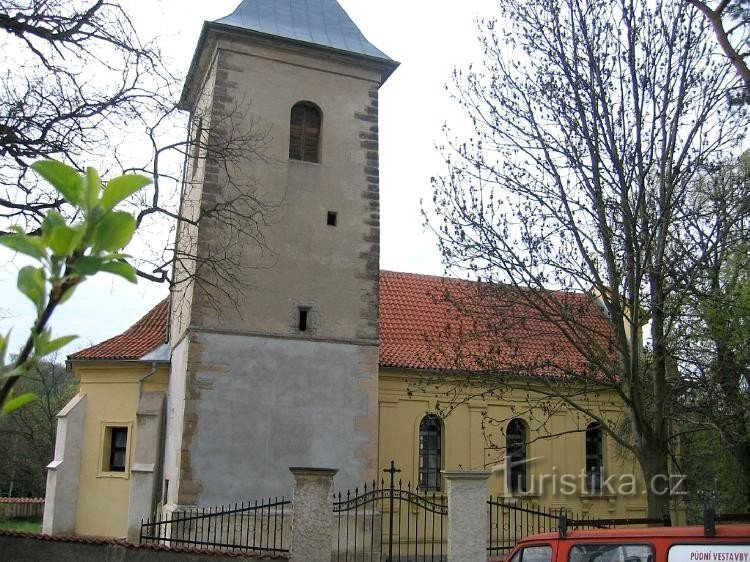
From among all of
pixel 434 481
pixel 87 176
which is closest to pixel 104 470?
pixel 434 481

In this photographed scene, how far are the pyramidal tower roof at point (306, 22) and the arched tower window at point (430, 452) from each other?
9.13 meters

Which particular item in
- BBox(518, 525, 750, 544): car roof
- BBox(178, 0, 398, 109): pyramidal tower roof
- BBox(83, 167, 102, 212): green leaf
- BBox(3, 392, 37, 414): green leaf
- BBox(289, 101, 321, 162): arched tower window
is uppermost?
BBox(178, 0, 398, 109): pyramidal tower roof

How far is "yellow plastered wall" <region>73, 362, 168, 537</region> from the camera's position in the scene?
17.8 meters

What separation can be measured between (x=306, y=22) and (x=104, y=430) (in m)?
10.6

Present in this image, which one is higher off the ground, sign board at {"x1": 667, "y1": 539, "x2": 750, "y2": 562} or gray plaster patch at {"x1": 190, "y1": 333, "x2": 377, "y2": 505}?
gray plaster patch at {"x1": 190, "y1": 333, "x2": 377, "y2": 505}

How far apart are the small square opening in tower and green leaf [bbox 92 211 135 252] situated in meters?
14.8

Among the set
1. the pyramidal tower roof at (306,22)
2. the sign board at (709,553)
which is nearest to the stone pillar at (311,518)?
the sign board at (709,553)

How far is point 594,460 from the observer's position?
22.3 metres

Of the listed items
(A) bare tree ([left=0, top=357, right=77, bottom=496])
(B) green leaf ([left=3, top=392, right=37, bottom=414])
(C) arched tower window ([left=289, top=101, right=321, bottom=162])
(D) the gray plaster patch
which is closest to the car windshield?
(B) green leaf ([left=3, top=392, right=37, bottom=414])

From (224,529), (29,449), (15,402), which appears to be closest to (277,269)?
(224,529)

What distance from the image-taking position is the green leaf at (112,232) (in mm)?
1498

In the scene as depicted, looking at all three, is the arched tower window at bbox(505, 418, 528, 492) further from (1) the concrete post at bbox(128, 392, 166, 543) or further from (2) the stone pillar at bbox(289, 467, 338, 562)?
(2) the stone pillar at bbox(289, 467, 338, 562)

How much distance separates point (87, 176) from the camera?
1535 millimetres

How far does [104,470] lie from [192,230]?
615 centimetres
